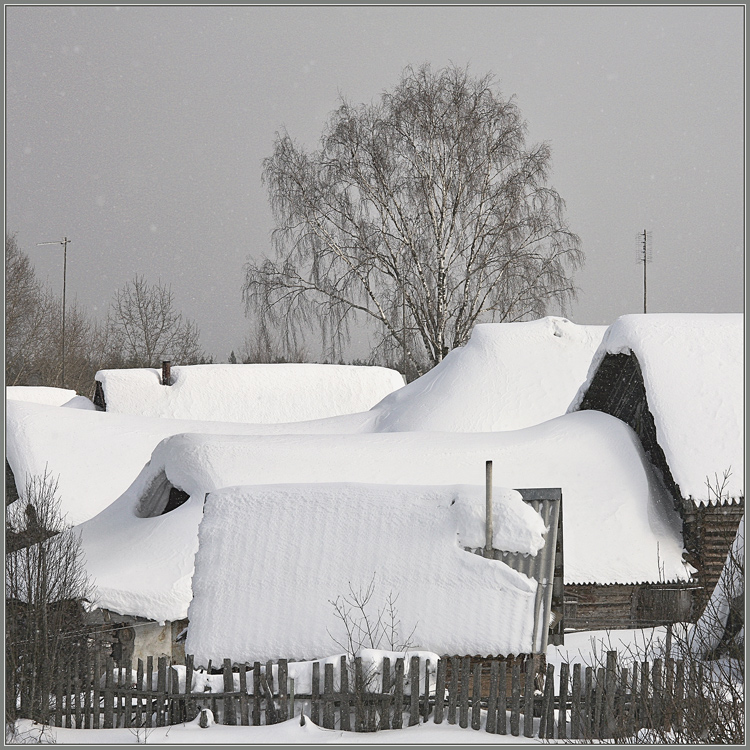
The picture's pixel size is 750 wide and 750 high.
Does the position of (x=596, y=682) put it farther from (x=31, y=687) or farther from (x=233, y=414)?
(x=233, y=414)

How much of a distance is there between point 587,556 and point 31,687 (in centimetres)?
623

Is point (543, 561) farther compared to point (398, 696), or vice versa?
point (543, 561)

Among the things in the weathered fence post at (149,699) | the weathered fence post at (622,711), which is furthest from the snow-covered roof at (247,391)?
the weathered fence post at (622,711)

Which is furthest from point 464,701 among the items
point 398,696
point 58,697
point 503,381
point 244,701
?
point 503,381

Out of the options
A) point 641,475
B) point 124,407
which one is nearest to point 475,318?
point 124,407

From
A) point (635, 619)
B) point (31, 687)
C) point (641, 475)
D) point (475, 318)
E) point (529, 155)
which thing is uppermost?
point (529, 155)

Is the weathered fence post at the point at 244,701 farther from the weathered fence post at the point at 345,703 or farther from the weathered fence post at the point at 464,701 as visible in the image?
the weathered fence post at the point at 464,701

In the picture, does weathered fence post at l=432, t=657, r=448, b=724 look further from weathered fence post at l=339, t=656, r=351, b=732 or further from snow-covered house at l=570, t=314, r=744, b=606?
snow-covered house at l=570, t=314, r=744, b=606

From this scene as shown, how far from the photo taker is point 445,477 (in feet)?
36.8

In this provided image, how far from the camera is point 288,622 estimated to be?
7.38m

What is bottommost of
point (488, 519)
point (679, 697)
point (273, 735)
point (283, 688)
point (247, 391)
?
point (273, 735)

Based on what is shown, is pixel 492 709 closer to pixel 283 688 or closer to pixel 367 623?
pixel 367 623

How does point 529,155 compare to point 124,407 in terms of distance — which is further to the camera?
point 529,155

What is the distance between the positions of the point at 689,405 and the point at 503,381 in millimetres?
4145
